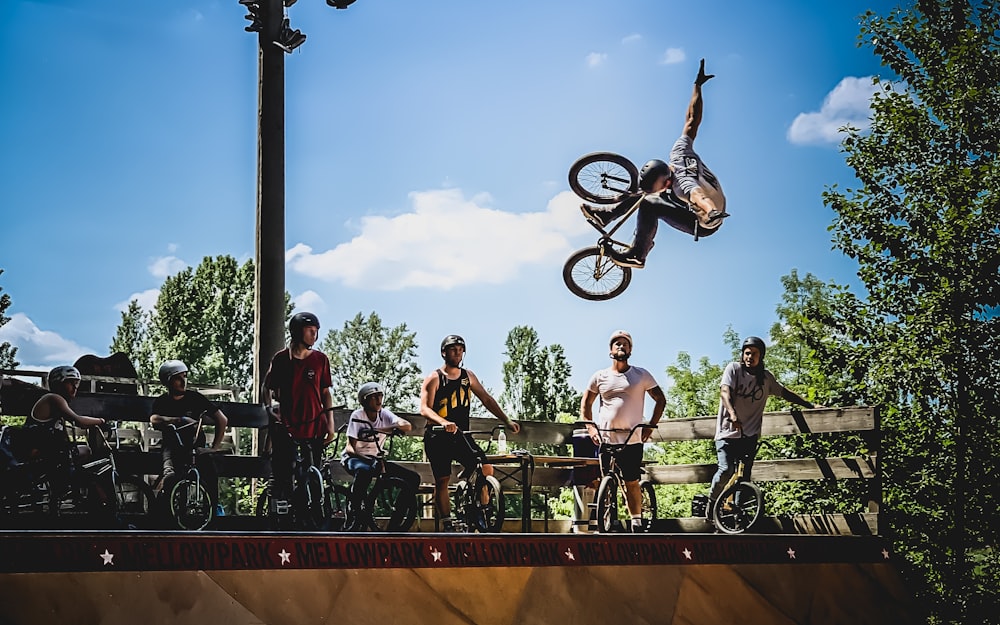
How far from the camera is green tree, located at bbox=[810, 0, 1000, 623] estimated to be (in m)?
14.5

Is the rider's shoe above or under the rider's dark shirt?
above

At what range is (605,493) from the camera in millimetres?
9219

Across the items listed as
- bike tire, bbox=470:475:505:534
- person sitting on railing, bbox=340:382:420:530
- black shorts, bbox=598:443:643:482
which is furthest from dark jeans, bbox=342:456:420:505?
black shorts, bbox=598:443:643:482

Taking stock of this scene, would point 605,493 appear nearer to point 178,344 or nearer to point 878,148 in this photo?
point 878,148

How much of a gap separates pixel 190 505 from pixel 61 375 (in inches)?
48.1

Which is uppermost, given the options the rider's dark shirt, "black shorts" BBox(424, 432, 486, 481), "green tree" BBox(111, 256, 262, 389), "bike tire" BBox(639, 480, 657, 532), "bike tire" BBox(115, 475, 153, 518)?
"green tree" BBox(111, 256, 262, 389)

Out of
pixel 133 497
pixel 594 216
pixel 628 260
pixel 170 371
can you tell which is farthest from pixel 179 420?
pixel 628 260

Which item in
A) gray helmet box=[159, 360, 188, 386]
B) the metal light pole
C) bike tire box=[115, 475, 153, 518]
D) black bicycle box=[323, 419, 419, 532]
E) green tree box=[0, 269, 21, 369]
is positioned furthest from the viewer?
green tree box=[0, 269, 21, 369]

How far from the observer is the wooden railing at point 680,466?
8258mm

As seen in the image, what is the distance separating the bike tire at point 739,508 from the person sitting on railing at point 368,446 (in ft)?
8.57

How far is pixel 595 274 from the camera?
13641mm

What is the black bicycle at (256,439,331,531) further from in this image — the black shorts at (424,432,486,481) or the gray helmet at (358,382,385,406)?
Answer: the black shorts at (424,432,486,481)

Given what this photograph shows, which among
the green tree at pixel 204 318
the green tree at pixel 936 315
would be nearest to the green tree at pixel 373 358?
the green tree at pixel 204 318

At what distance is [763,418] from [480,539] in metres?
3.98
